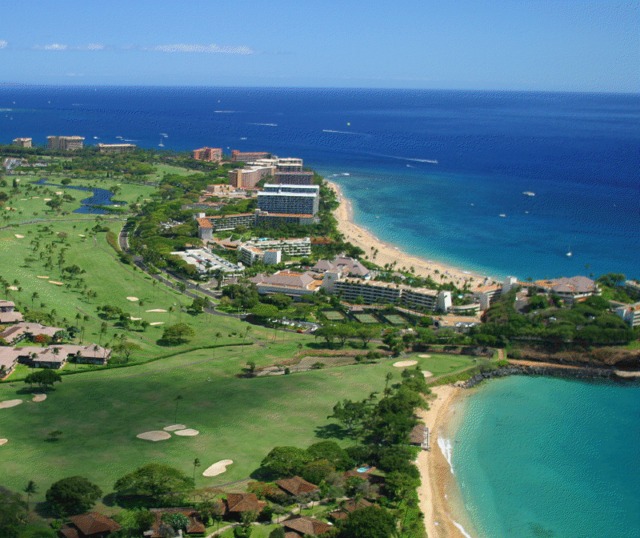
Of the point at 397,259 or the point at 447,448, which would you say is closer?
the point at 447,448

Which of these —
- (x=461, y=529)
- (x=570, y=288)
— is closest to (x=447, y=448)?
(x=461, y=529)

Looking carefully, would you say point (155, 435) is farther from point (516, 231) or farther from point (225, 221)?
point (516, 231)

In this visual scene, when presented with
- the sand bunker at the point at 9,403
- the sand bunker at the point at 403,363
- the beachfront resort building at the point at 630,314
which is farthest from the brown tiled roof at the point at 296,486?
the beachfront resort building at the point at 630,314

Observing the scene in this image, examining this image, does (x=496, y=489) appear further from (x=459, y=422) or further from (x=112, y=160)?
(x=112, y=160)

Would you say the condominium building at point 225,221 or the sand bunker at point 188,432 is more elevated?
the condominium building at point 225,221

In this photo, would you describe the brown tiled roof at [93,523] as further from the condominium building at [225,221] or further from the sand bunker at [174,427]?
the condominium building at [225,221]

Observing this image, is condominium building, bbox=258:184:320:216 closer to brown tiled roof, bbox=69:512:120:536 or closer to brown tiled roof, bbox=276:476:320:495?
brown tiled roof, bbox=276:476:320:495

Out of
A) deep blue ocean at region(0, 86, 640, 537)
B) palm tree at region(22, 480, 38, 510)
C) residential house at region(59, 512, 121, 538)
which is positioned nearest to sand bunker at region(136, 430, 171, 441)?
palm tree at region(22, 480, 38, 510)
